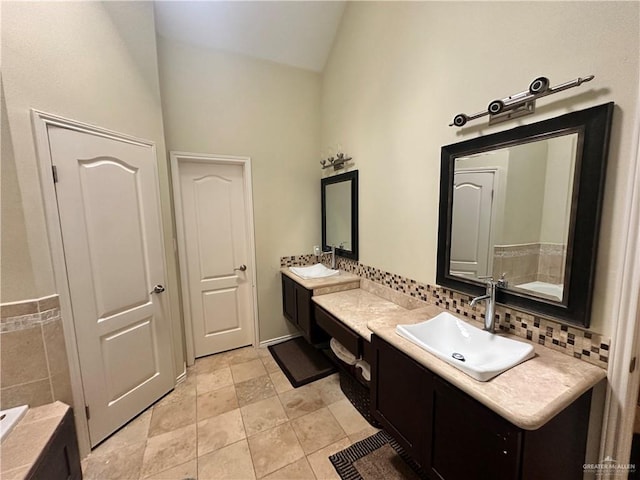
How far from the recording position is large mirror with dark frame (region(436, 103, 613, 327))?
1.10 m

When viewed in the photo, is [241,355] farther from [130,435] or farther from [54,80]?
[54,80]

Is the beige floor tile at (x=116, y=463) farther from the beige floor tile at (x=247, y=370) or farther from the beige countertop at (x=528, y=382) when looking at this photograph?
the beige countertop at (x=528, y=382)

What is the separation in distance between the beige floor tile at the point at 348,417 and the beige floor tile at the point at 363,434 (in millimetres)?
19

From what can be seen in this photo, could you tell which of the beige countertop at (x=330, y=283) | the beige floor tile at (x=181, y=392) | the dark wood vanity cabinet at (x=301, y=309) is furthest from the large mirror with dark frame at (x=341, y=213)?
the beige floor tile at (x=181, y=392)

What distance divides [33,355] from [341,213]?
2.46 m

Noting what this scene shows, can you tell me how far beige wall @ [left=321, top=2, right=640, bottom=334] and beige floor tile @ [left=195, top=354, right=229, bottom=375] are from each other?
1.83m

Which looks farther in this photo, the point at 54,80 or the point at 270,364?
the point at 270,364

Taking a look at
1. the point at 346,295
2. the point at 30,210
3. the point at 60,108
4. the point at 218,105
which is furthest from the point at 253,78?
the point at 346,295

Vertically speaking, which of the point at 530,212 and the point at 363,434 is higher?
the point at 530,212

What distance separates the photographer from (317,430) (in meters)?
1.86

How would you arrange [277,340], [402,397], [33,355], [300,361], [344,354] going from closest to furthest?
[402,397] < [33,355] < [344,354] < [300,361] < [277,340]

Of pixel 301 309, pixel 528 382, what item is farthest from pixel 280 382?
pixel 528 382

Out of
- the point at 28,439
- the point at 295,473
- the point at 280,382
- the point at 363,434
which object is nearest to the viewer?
the point at 28,439

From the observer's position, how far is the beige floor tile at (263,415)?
1893mm
